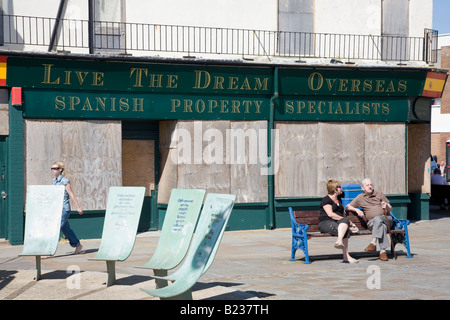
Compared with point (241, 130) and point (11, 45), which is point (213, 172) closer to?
point (241, 130)

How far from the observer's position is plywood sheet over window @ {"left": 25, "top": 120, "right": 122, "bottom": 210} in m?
16.8

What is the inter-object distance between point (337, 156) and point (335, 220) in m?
6.61

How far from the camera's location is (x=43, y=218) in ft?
35.9

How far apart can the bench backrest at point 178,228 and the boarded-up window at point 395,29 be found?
41.7 ft

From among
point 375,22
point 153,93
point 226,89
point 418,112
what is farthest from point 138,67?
point 418,112

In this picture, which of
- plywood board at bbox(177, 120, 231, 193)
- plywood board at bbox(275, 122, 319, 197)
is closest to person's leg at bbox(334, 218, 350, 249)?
plywood board at bbox(177, 120, 231, 193)

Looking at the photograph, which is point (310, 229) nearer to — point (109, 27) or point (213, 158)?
point (213, 158)

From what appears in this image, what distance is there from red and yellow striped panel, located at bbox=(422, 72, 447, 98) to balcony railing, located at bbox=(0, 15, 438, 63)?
0.43 meters

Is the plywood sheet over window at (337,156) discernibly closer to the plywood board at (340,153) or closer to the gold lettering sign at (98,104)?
the plywood board at (340,153)

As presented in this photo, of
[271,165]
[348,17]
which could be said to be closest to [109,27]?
[271,165]

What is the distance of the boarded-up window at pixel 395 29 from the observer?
805 inches

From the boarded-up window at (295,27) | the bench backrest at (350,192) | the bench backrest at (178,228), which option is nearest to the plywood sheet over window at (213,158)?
the boarded-up window at (295,27)

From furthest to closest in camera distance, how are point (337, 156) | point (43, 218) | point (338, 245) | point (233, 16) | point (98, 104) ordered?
point (337, 156) → point (233, 16) → point (98, 104) → point (338, 245) → point (43, 218)

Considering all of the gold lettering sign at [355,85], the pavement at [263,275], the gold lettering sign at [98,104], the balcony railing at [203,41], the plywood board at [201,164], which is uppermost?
the balcony railing at [203,41]
